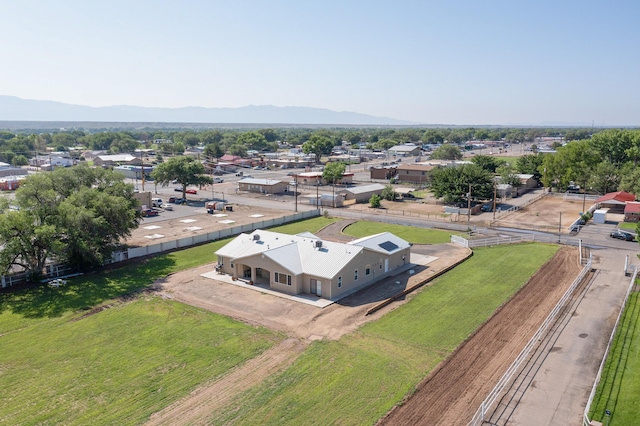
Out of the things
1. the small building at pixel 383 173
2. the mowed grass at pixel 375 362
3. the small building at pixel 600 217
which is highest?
the small building at pixel 383 173

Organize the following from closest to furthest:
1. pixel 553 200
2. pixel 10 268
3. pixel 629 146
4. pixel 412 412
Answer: pixel 412 412, pixel 10 268, pixel 553 200, pixel 629 146

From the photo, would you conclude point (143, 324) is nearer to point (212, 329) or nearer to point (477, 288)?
point (212, 329)

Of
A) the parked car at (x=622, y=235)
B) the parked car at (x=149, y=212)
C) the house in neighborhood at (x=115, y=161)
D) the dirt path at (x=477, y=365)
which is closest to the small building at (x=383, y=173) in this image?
the parked car at (x=149, y=212)

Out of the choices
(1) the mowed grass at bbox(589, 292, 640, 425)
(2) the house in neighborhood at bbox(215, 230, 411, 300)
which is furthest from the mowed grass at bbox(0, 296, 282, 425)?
(1) the mowed grass at bbox(589, 292, 640, 425)

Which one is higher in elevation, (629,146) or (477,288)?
(629,146)

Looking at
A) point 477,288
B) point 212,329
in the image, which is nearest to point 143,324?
point 212,329

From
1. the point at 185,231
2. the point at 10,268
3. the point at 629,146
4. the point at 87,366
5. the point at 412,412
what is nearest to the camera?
the point at 412,412

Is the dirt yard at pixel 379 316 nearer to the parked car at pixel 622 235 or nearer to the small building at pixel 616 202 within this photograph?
the parked car at pixel 622 235
